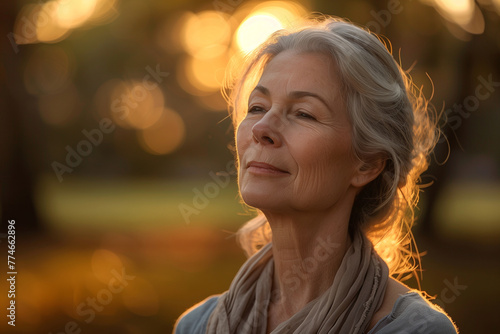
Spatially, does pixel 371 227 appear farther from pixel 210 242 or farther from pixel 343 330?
pixel 210 242

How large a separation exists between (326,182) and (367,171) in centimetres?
23

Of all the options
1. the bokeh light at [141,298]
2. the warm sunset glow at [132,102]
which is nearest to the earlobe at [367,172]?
the bokeh light at [141,298]

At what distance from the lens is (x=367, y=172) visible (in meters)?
2.41

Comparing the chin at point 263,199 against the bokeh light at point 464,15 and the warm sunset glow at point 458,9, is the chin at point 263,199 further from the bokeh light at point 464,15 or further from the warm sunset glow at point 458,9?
the bokeh light at point 464,15

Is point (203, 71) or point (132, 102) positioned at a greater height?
point (203, 71)

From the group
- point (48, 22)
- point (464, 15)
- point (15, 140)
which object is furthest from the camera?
point (15, 140)

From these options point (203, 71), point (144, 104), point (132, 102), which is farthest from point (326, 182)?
point (144, 104)

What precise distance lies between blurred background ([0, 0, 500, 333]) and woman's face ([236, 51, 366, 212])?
58cm

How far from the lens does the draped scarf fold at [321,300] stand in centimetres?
219

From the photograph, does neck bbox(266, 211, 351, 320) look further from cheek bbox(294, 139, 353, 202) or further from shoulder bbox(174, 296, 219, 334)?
shoulder bbox(174, 296, 219, 334)

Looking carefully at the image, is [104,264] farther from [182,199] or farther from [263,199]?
[182,199]

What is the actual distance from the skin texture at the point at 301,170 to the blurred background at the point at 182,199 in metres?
0.59

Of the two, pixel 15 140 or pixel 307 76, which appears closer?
pixel 307 76

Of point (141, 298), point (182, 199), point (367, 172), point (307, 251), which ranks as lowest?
point (182, 199)
